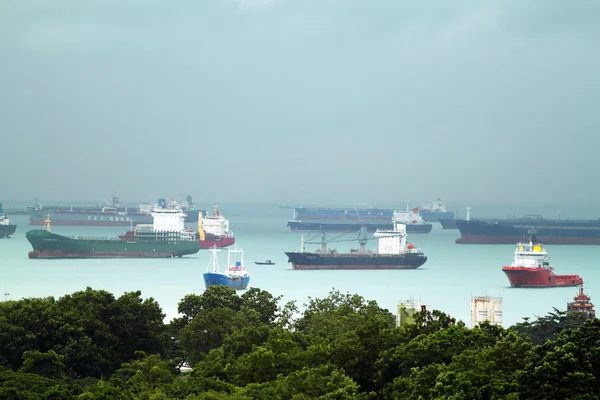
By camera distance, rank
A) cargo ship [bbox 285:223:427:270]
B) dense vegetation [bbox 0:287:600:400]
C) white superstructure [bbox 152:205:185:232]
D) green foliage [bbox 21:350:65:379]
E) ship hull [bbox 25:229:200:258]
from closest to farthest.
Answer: dense vegetation [bbox 0:287:600:400] < green foliage [bbox 21:350:65:379] < cargo ship [bbox 285:223:427:270] < ship hull [bbox 25:229:200:258] < white superstructure [bbox 152:205:185:232]

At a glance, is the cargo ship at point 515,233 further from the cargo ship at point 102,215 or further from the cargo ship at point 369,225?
the cargo ship at point 102,215

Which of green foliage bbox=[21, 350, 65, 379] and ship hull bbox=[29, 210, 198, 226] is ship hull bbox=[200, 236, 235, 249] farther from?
green foliage bbox=[21, 350, 65, 379]

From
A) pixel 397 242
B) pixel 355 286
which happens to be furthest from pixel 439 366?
pixel 397 242

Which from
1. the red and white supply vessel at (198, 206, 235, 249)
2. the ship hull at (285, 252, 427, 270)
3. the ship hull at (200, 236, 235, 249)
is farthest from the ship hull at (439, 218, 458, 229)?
the ship hull at (285, 252, 427, 270)

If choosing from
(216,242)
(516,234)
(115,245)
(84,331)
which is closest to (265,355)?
(84,331)

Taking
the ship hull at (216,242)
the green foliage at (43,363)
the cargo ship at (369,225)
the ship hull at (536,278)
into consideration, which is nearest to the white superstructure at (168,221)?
the ship hull at (216,242)

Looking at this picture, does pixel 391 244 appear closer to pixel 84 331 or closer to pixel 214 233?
pixel 214 233
